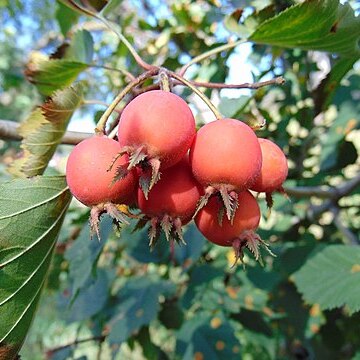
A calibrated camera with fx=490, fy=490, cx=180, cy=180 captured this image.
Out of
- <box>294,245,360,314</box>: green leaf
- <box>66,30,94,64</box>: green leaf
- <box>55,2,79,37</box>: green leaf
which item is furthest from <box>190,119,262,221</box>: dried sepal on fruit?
<box>55,2,79,37</box>: green leaf

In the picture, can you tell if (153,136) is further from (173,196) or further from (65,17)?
(65,17)

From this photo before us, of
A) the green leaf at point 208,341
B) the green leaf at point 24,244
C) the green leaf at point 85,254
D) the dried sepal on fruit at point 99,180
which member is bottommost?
the green leaf at point 208,341

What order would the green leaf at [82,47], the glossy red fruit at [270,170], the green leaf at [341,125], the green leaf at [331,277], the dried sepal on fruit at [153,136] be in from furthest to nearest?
1. the green leaf at [341,125]
2. the green leaf at [82,47]
3. the green leaf at [331,277]
4. the glossy red fruit at [270,170]
5. the dried sepal on fruit at [153,136]

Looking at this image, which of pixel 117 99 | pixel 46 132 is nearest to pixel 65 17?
pixel 46 132

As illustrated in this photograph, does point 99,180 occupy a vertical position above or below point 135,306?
above

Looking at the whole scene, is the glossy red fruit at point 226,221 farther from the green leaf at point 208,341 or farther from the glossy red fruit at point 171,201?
the green leaf at point 208,341

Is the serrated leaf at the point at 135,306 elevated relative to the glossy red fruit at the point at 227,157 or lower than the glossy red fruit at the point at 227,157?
lower

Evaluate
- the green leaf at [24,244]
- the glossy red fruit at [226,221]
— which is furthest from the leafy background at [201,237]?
the glossy red fruit at [226,221]
